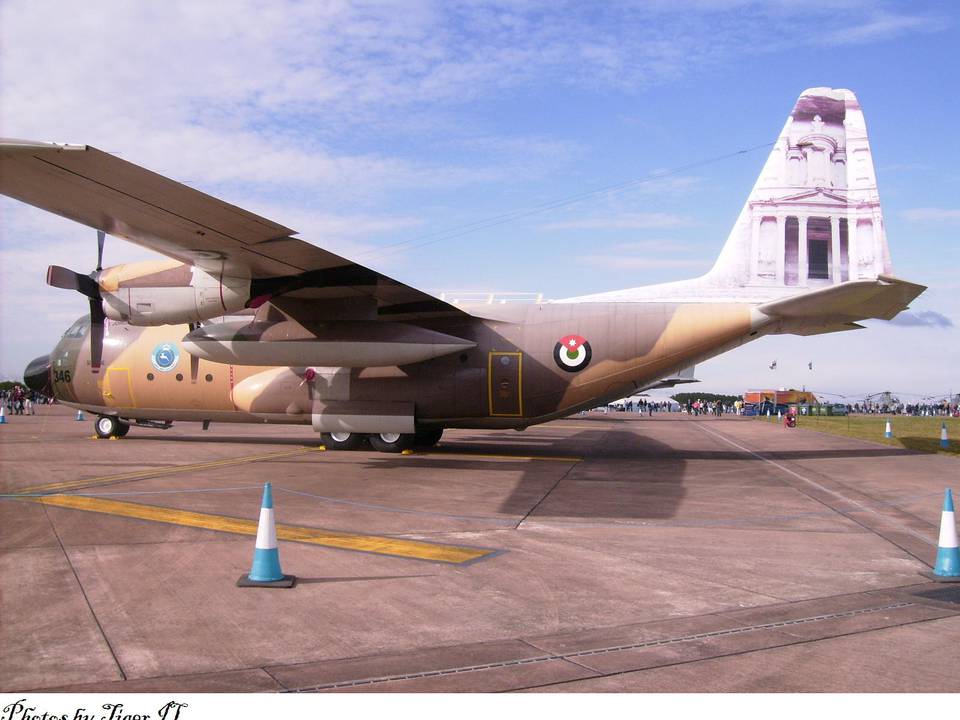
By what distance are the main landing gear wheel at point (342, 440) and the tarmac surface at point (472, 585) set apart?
4.65 meters

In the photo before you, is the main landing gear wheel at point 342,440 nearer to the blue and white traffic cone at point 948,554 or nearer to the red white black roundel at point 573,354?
the red white black roundel at point 573,354

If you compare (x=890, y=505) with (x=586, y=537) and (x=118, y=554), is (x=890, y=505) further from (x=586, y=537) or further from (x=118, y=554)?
(x=118, y=554)

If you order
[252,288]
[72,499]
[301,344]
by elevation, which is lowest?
[72,499]

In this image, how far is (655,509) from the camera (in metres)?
12.1

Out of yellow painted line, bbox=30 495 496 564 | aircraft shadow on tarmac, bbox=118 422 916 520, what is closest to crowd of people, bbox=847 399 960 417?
aircraft shadow on tarmac, bbox=118 422 916 520

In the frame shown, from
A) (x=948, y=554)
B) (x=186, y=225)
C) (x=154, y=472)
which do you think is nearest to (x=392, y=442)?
(x=154, y=472)

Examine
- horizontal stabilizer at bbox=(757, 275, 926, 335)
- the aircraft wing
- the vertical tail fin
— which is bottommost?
horizontal stabilizer at bbox=(757, 275, 926, 335)

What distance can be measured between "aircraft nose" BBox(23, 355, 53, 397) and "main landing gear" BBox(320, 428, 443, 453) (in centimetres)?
928

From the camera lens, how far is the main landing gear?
1962cm

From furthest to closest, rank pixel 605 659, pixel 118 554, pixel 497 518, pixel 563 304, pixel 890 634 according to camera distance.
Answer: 1. pixel 563 304
2. pixel 497 518
3. pixel 118 554
4. pixel 890 634
5. pixel 605 659

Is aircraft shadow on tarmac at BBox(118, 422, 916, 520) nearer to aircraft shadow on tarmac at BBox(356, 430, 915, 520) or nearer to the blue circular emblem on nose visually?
aircraft shadow on tarmac at BBox(356, 430, 915, 520)

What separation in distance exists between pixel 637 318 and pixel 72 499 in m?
11.9

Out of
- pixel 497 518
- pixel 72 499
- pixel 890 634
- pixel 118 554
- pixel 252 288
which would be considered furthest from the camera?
pixel 252 288

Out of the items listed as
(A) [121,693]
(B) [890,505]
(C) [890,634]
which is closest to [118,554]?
(A) [121,693]
